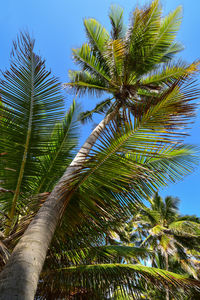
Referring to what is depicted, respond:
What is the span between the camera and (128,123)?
2.22 metres

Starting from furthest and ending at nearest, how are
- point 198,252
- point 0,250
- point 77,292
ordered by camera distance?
point 198,252
point 77,292
point 0,250

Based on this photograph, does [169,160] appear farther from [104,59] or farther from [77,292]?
[104,59]

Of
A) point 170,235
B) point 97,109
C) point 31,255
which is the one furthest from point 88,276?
point 170,235

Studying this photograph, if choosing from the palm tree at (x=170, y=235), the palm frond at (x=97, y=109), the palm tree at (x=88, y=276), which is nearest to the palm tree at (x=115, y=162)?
the palm tree at (x=88, y=276)

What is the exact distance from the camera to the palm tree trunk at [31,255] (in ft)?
4.35

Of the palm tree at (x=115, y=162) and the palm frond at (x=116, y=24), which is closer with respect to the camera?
the palm tree at (x=115, y=162)

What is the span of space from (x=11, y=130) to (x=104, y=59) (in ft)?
Answer: 12.9

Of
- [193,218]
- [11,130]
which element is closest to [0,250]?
[11,130]

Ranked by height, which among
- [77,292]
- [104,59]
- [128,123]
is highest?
[104,59]

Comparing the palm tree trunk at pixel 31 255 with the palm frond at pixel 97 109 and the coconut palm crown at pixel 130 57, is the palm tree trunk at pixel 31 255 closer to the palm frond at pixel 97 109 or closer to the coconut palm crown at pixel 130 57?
the coconut palm crown at pixel 130 57

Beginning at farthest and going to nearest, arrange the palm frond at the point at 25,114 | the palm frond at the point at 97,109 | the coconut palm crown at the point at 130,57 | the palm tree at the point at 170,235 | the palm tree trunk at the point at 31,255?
1. the palm tree at the point at 170,235
2. the palm frond at the point at 97,109
3. the coconut palm crown at the point at 130,57
4. the palm frond at the point at 25,114
5. the palm tree trunk at the point at 31,255

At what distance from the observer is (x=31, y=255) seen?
1.62 meters

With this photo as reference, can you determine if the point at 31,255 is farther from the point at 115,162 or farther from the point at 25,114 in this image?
the point at 25,114

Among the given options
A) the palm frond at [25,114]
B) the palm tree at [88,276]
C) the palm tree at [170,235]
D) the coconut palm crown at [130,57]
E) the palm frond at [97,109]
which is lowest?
the palm tree at [170,235]
